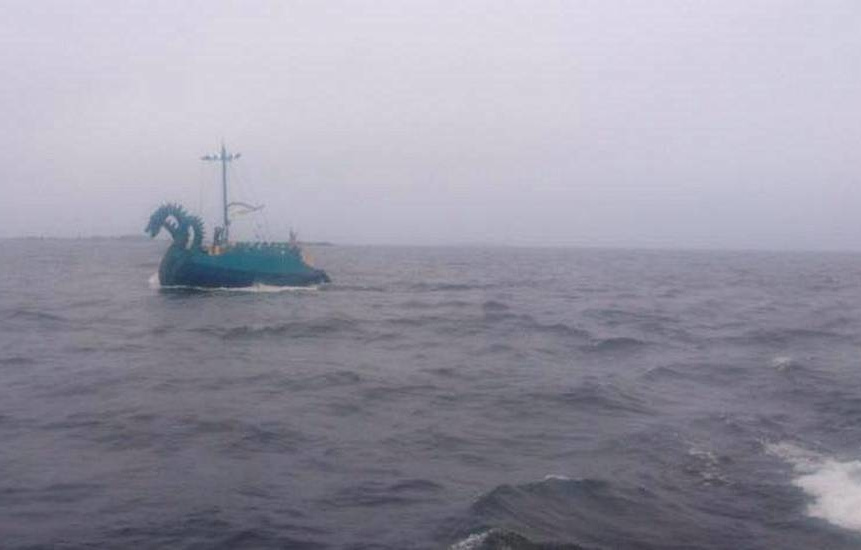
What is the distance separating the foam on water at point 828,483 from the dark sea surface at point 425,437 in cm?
4

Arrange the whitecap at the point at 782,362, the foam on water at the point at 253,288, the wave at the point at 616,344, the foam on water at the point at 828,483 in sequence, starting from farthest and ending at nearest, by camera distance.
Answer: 1. the foam on water at the point at 253,288
2. the wave at the point at 616,344
3. the whitecap at the point at 782,362
4. the foam on water at the point at 828,483

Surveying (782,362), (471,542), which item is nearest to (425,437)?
(471,542)

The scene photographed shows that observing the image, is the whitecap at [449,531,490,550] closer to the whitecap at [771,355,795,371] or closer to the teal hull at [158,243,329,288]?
the whitecap at [771,355,795,371]

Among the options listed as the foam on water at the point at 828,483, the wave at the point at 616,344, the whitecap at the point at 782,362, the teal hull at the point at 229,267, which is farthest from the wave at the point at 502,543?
the teal hull at the point at 229,267

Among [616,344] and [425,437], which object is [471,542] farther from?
[616,344]

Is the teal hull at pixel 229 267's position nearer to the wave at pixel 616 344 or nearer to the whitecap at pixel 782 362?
the wave at pixel 616 344

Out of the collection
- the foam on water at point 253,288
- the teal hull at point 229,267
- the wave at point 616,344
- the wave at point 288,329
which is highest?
the teal hull at point 229,267

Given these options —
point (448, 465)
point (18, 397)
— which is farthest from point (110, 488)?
point (18, 397)

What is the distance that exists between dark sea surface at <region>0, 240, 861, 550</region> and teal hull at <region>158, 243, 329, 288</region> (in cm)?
1459

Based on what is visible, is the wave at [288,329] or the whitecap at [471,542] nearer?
the whitecap at [471,542]

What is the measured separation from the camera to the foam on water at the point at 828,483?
1134 cm

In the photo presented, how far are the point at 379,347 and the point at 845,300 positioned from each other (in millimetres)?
37478

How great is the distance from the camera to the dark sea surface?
34.0ft

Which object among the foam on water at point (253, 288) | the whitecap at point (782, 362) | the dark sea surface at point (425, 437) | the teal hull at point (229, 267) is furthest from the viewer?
the foam on water at point (253, 288)
